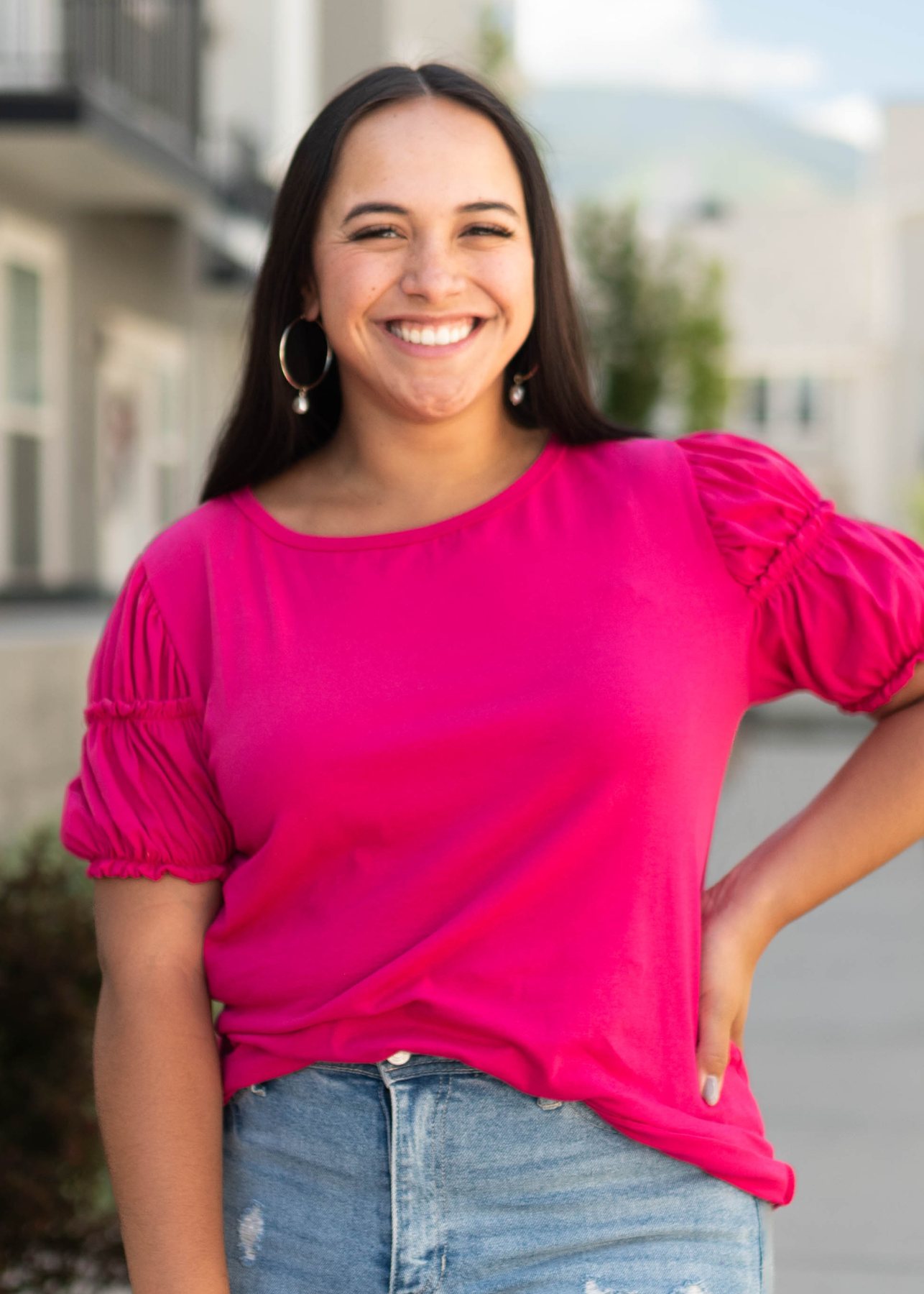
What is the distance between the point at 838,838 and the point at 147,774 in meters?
0.80

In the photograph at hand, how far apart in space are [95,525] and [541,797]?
34.8 feet

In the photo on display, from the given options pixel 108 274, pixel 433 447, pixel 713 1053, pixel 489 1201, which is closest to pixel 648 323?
pixel 108 274

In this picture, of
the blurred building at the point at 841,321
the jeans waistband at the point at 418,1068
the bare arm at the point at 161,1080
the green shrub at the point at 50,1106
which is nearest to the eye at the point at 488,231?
the bare arm at the point at 161,1080

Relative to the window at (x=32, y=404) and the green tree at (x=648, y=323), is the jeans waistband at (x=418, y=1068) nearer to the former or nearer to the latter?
the window at (x=32, y=404)

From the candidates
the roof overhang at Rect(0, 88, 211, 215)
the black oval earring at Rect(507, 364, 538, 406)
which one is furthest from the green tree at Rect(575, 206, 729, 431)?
the black oval earring at Rect(507, 364, 538, 406)

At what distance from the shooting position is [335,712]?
180 centimetres

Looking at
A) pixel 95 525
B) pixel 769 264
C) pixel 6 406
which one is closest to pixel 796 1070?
pixel 6 406

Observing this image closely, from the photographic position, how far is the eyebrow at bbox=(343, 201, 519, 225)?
6.24 feet

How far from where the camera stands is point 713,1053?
1.81 m

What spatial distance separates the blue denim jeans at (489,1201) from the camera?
67.3 inches

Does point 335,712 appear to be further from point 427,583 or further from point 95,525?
point 95,525

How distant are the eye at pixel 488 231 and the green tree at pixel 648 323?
58.7ft

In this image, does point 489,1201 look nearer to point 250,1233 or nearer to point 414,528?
point 250,1233

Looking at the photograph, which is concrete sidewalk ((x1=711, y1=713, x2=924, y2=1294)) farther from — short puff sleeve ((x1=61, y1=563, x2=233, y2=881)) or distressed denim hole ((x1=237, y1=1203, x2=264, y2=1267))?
short puff sleeve ((x1=61, y1=563, x2=233, y2=881))
